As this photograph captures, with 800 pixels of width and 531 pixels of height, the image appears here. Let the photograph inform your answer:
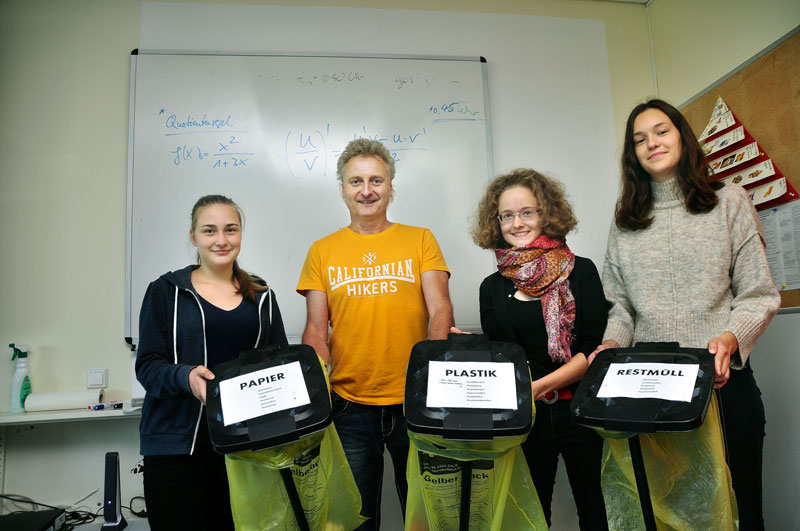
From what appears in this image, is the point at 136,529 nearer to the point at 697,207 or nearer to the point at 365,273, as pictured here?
the point at 365,273

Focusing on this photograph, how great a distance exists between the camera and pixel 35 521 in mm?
1798

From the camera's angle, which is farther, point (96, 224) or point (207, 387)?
point (96, 224)

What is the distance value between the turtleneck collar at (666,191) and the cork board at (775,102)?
59cm

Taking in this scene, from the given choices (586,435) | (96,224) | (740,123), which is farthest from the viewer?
(96,224)

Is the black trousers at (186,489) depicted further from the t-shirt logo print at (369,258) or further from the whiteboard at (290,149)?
the whiteboard at (290,149)

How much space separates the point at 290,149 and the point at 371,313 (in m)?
1.05

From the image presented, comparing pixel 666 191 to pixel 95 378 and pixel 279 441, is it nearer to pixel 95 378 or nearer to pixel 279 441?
pixel 279 441

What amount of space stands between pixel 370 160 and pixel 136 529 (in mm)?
1667

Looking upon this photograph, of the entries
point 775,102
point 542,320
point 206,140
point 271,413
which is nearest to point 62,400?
point 206,140

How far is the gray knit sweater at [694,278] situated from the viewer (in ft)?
4.38

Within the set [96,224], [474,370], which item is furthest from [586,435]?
[96,224]

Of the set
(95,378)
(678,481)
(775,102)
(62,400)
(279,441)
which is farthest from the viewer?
(95,378)

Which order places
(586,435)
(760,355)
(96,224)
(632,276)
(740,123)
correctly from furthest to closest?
(96,224)
(740,123)
(760,355)
(632,276)
(586,435)

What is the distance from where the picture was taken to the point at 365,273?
1616 mm
